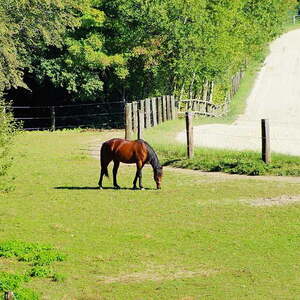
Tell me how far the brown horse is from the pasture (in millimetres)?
536

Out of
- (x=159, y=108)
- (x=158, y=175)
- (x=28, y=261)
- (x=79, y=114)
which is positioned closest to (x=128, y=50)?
(x=159, y=108)

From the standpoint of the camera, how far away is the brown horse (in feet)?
72.1

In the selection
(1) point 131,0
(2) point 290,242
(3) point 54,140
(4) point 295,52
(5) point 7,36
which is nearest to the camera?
(2) point 290,242

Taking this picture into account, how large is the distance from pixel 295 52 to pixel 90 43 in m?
43.0

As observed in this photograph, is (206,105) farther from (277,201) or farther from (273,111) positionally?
(277,201)

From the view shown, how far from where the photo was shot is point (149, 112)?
3738cm

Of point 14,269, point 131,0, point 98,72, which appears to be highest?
point 131,0

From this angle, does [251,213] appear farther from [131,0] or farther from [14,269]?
[131,0]

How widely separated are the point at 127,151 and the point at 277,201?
463cm

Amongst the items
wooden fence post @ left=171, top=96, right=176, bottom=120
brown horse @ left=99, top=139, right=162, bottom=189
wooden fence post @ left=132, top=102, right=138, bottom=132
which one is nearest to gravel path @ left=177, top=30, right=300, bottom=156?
wooden fence post @ left=132, top=102, right=138, bottom=132

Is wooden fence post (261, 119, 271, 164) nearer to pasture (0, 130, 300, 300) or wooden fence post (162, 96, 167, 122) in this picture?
pasture (0, 130, 300, 300)

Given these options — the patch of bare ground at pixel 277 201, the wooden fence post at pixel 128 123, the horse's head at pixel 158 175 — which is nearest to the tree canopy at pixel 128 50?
the wooden fence post at pixel 128 123

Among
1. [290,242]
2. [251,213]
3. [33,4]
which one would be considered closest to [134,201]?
[251,213]

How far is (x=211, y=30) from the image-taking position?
144 ft
